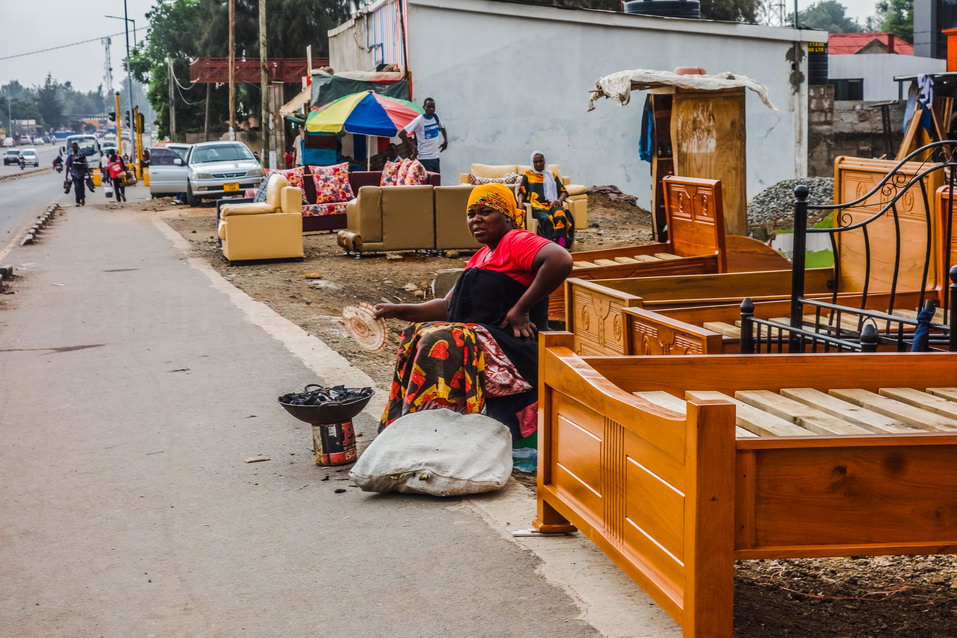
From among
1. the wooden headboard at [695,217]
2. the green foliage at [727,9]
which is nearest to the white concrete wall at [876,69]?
the green foliage at [727,9]

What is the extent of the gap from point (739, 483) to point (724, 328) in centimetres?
320

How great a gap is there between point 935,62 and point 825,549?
120 ft

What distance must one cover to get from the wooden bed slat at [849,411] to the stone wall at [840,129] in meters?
23.4

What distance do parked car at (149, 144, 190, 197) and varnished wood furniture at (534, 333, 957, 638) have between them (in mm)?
28348

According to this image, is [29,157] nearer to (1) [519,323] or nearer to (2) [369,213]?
(2) [369,213]

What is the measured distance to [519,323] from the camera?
222 inches

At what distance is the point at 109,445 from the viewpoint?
6.14 meters

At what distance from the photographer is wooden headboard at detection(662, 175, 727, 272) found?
806cm

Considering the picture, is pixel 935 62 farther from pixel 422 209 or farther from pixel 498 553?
pixel 498 553

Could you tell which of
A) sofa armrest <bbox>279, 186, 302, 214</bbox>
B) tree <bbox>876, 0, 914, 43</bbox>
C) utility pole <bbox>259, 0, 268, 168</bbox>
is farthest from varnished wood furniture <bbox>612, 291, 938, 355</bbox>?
tree <bbox>876, 0, 914, 43</bbox>

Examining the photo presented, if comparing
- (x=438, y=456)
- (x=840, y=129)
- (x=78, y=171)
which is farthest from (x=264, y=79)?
(x=438, y=456)

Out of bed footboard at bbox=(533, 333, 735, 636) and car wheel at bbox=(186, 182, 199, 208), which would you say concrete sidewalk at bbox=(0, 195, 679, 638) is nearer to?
bed footboard at bbox=(533, 333, 735, 636)

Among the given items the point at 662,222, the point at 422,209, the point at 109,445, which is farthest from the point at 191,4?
the point at 109,445

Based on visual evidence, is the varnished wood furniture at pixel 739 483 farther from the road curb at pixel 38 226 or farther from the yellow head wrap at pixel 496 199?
the road curb at pixel 38 226
